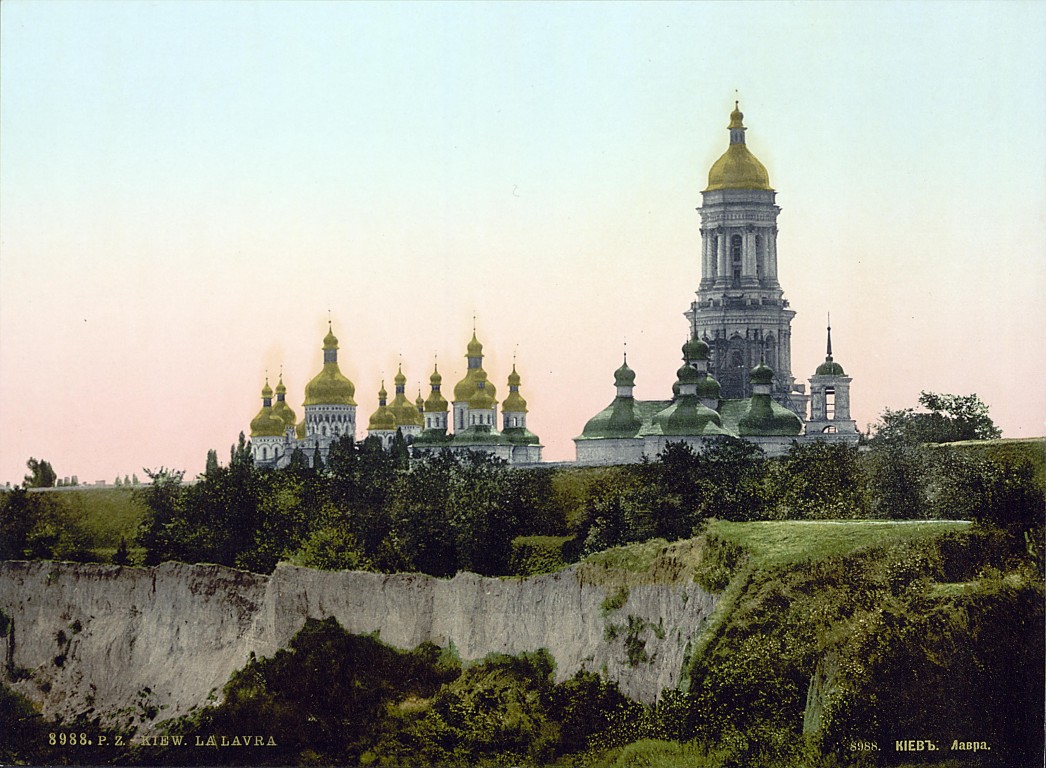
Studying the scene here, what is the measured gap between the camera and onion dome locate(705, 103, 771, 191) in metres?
80.9

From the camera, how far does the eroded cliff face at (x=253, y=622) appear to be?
2206 inches

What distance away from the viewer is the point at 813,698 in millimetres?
48156

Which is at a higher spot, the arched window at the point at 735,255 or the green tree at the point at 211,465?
the arched window at the point at 735,255

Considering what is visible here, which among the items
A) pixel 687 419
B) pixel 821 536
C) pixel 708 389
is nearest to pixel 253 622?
pixel 821 536

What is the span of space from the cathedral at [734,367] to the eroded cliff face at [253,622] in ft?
51.7

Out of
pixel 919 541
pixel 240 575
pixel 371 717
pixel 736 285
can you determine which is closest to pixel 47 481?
pixel 240 575

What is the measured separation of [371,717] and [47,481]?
20051mm

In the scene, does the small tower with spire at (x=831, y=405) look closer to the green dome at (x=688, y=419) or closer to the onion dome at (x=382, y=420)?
the green dome at (x=688, y=419)

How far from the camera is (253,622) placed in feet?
211

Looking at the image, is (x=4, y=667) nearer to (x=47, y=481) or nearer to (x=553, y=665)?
(x=47, y=481)

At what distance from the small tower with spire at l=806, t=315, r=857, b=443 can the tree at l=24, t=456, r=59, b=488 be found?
26.5m

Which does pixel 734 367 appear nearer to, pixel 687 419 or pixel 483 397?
pixel 687 419

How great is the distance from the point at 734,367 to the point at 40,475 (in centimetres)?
2740

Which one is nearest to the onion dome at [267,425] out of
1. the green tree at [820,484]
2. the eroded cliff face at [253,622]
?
the eroded cliff face at [253,622]
